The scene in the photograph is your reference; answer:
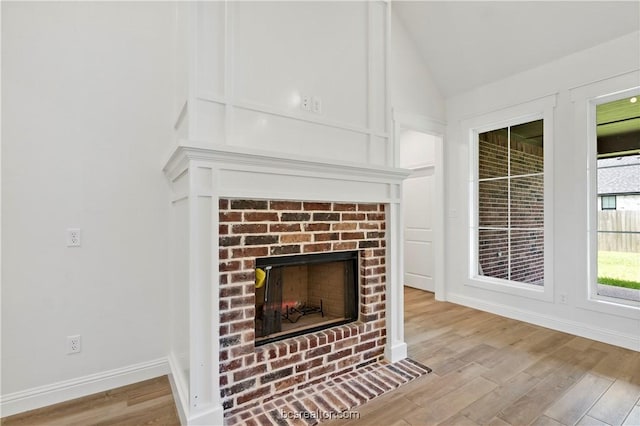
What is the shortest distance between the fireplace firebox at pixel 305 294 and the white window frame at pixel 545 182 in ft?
7.15

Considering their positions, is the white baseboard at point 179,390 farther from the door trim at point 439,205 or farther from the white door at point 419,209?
the white door at point 419,209

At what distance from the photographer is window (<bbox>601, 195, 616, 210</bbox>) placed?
117 inches

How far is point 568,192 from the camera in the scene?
3.11 metres

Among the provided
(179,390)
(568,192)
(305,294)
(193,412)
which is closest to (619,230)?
(568,192)

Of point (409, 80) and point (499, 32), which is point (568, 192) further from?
point (409, 80)

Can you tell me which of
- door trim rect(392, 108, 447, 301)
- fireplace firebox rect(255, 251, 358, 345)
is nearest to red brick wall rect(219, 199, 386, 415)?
fireplace firebox rect(255, 251, 358, 345)

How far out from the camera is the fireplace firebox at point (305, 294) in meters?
2.13

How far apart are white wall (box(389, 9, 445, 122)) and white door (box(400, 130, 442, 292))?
75 centimetres

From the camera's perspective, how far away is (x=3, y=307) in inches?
73.0

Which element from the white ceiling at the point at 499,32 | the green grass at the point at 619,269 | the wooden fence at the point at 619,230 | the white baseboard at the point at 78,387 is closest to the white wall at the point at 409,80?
the white ceiling at the point at 499,32

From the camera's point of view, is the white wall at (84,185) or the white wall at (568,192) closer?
the white wall at (84,185)

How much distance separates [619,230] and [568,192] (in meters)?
0.53

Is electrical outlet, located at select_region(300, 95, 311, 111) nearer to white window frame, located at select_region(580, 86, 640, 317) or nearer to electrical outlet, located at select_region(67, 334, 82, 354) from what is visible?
electrical outlet, located at select_region(67, 334, 82, 354)

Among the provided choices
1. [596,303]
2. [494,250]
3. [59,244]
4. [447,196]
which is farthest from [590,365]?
[59,244]
